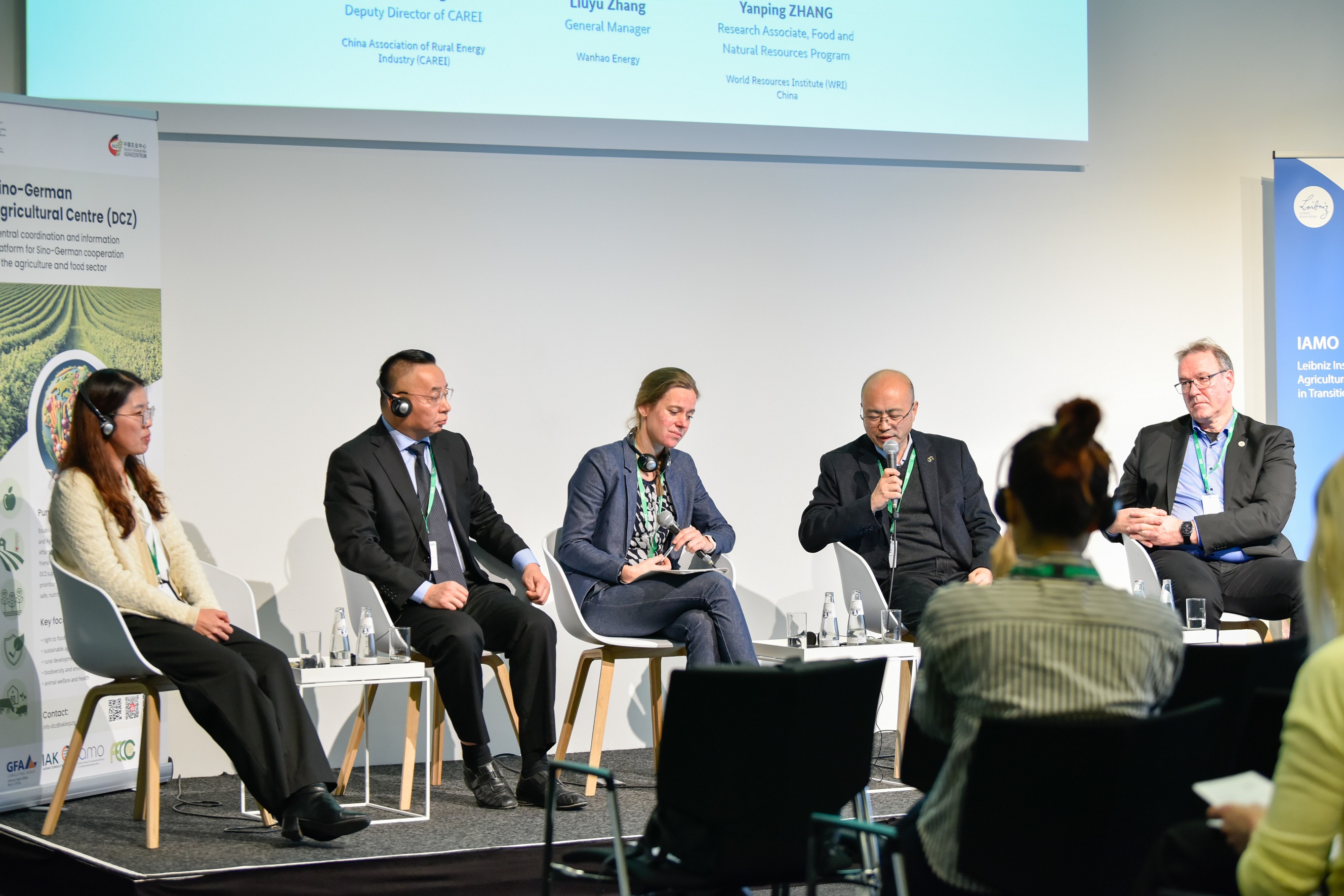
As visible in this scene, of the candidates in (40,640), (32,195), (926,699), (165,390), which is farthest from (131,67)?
(926,699)

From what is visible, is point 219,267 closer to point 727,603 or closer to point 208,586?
point 208,586

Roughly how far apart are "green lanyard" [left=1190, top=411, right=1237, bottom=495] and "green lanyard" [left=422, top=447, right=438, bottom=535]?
2807 millimetres

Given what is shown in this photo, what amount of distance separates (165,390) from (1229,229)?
446 cm

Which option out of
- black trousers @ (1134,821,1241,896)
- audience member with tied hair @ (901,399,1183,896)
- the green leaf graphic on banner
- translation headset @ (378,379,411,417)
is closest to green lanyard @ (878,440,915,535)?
translation headset @ (378,379,411,417)

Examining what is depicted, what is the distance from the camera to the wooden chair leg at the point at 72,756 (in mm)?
3537

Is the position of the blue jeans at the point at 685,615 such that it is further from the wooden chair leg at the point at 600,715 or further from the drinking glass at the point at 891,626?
the drinking glass at the point at 891,626

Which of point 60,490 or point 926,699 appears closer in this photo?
point 926,699

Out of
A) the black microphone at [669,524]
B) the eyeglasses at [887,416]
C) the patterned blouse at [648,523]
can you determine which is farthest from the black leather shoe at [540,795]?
the eyeglasses at [887,416]

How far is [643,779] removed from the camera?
4.31 meters

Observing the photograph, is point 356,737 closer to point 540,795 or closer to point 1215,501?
point 540,795

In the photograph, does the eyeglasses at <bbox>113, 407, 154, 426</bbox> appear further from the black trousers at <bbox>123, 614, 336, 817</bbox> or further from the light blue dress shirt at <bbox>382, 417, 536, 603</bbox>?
the light blue dress shirt at <bbox>382, 417, 536, 603</bbox>

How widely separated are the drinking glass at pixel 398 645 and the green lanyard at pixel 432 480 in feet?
2.16

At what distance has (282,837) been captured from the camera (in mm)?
3438

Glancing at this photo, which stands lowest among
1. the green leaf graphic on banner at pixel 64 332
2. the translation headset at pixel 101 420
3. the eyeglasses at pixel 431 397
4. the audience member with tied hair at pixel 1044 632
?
the audience member with tied hair at pixel 1044 632
